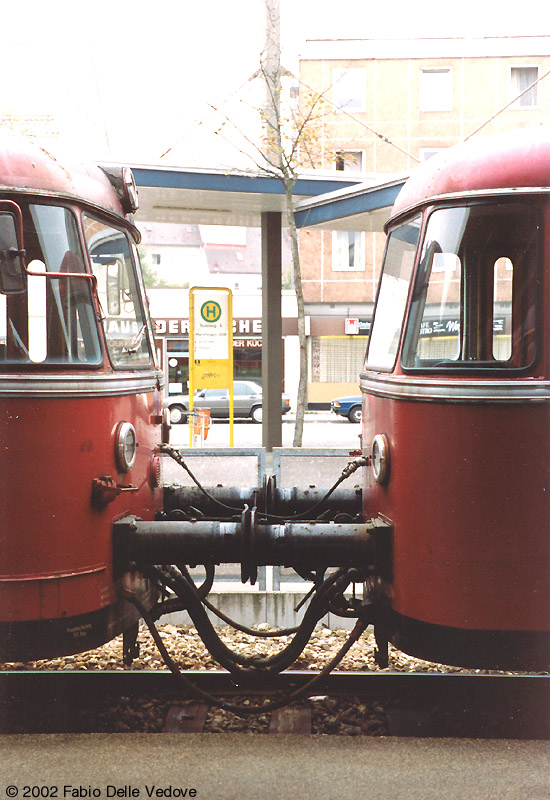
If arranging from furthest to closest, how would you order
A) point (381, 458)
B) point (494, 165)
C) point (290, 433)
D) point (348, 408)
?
point (348, 408) → point (290, 433) → point (381, 458) → point (494, 165)

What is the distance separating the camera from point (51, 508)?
12.7ft

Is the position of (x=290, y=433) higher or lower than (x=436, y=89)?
lower

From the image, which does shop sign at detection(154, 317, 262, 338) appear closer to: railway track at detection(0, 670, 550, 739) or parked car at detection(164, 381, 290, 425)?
parked car at detection(164, 381, 290, 425)

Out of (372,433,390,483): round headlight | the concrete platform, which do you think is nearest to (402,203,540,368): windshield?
(372,433,390,483): round headlight

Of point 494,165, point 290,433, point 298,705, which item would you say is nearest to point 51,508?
point 298,705

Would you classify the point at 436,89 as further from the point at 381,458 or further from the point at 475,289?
the point at 381,458

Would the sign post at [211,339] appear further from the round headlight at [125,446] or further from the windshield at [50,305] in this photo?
the windshield at [50,305]

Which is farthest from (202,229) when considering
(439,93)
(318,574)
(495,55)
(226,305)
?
(318,574)

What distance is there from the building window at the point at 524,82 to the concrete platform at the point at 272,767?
507 inches

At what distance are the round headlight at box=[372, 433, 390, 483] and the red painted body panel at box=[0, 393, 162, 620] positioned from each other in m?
1.48

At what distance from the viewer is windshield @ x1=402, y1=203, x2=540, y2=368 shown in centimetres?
381

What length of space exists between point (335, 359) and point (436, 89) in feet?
35.5

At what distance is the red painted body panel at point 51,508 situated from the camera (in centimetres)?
381

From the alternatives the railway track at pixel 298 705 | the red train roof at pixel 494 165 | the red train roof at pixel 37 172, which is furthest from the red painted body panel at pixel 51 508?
the red train roof at pixel 494 165
